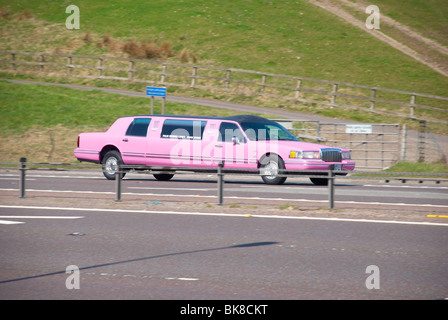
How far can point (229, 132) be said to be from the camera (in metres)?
18.4

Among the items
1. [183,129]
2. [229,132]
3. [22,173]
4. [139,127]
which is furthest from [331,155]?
[22,173]

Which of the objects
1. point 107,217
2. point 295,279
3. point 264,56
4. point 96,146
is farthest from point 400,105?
point 295,279

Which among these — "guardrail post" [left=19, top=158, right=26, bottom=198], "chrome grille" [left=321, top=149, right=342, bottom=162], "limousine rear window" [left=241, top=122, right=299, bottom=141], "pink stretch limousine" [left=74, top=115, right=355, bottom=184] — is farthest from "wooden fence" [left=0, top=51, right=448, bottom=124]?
"guardrail post" [left=19, top=158, right=26, bottom=198]

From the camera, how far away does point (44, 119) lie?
3014 centimetres

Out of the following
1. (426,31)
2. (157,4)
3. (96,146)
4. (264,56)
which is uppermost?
(157,4)

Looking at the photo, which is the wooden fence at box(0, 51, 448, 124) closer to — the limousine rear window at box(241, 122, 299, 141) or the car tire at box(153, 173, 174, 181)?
the limousine rear window at box(241, 122, 299, 141)

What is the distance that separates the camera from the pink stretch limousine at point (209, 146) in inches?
696

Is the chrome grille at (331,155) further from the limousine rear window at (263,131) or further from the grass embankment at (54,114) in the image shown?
the grass embankment at (54,114)

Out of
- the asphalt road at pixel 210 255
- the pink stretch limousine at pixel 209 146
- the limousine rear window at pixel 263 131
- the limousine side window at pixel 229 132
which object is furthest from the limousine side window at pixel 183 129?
the asphalt road at pixel 210 255

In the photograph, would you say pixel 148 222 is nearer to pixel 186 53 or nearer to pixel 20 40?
pixel 186 53

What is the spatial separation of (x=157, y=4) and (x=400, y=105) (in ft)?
99.0

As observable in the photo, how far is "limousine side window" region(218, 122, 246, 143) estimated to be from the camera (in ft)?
59.9

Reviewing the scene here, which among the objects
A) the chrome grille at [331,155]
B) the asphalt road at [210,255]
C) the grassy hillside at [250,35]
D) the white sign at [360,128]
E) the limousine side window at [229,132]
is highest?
the grassy hillside at [250,35]

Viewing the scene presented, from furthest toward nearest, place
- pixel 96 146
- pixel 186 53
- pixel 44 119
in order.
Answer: pixel 186 53 < pixel 44 119 < pixel 96 146
